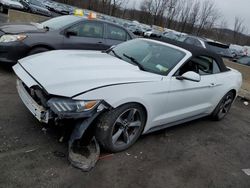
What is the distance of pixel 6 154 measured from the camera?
3062 millimetres

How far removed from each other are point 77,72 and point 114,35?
13.8 ft

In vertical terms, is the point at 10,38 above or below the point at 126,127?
above

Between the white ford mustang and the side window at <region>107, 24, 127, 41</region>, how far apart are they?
2466 mm

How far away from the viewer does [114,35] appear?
732cm

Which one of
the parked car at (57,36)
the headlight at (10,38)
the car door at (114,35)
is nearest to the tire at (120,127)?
the parked car at (57,36)

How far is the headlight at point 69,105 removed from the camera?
293 centimetres

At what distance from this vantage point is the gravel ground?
2.88 metres

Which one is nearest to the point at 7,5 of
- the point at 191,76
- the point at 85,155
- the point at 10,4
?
the point at 10,4

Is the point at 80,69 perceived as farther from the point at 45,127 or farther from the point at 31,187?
the point at 31,187

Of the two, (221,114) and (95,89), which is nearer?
(95,89)

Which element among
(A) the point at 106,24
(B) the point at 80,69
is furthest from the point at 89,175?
(A) the point at 106,24

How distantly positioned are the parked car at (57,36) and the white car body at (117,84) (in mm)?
1871

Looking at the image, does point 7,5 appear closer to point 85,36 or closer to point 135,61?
point 85,36

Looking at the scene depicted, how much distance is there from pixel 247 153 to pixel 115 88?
9.01 feet
